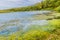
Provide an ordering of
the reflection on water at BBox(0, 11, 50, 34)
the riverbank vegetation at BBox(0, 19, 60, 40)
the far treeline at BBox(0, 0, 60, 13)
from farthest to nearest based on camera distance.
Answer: the far treeline at BBox(0, 0, 60, 13)
the reflection on water at BBox(0, 11, 50, 34)
the riverbank vegetation at BBox(0, 19, 60, 40)

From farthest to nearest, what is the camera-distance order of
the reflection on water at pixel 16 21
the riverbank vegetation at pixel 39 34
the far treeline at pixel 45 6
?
the far treeline at pixel 45 6 < the reflection on water at pixel 16 21 < the riverbank vegetation at pixel 39 34

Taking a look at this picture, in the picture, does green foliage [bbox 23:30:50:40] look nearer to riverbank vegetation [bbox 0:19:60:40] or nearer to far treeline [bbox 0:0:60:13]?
riverbank vegetation [bbox 0:19:60:40]

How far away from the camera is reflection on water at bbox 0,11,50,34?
222cm

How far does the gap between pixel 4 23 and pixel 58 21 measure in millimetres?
840

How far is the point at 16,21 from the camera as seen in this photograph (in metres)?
2.41

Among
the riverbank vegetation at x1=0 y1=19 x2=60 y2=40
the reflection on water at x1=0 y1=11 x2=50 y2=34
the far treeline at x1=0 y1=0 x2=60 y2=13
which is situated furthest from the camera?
the far treeline at x1=0 y1=0 x2=60 y2=13

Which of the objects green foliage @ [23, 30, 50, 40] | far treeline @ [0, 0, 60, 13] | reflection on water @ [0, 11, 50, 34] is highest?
far treeline @ [0, 0, 60, 13]

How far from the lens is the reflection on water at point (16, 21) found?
2217 millimetres

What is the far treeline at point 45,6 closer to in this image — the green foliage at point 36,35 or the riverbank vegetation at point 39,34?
the riverbank vegetation at point 39,34

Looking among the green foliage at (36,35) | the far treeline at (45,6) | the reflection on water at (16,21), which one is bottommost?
the green foliage at (36,35)

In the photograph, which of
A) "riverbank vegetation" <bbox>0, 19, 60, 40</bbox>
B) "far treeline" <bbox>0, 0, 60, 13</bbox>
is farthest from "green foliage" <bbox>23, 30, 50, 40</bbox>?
"far treeline" <bbox>0, 0, 60, 13</bbox>

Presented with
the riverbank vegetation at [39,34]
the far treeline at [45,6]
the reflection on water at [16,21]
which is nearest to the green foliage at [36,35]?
the riverbank vegetation at [39,34]

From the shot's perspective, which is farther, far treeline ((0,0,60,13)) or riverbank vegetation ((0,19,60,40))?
far treeline ((0,0,60,13))

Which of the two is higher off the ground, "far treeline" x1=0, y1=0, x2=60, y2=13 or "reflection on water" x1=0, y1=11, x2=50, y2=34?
"far treeline" x1=0, y1=0, x2=60, y2=13
